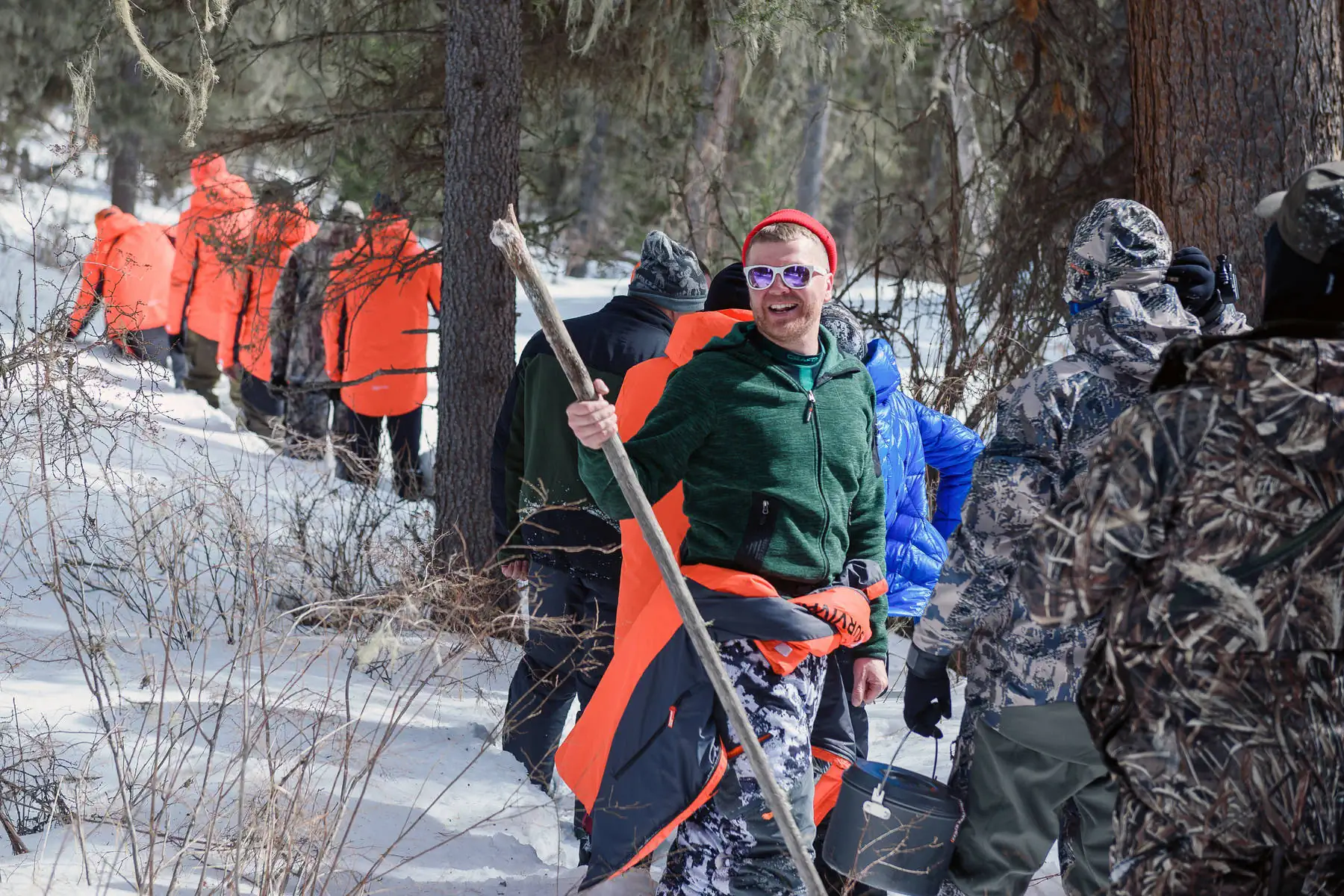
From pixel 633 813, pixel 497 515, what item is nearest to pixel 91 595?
pixel 497 515

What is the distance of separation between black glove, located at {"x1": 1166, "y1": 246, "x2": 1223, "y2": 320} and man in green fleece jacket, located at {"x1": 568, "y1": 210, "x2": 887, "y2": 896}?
0.90 metres

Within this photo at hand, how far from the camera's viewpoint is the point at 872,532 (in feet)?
11.0

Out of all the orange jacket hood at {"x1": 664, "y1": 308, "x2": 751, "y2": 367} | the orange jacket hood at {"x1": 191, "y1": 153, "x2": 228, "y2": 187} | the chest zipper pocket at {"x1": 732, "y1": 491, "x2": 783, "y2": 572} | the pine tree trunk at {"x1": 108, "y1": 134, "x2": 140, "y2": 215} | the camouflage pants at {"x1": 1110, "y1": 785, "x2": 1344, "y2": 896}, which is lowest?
the camouflage pants at {"x1": 1110, "y1": 785, "x2": 1344, "y2": 896}

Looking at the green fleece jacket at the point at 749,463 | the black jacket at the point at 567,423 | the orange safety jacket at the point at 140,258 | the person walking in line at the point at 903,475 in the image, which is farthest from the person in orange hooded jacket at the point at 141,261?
the green fleece jacket at the point at 749,463

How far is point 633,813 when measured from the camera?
3072 millimetres

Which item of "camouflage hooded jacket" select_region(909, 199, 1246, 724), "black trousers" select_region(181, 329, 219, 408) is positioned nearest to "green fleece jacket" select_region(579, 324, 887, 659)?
"camouflage hooded jacket" select_region(909, 199, 1246, 724)

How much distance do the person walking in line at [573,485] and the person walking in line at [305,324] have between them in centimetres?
318

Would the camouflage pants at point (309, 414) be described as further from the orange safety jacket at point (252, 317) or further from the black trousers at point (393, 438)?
the black trousers at point (393, 438)

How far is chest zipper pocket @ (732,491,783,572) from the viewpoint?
309 centimetres

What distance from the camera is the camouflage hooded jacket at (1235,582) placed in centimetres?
189

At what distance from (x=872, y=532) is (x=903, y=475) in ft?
A: 1.48

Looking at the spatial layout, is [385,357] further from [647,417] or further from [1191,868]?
[1191,868]

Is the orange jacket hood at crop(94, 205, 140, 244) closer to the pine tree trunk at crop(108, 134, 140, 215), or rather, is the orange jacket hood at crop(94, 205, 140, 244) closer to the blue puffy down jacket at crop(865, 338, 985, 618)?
the blue puffy down jacket at crop(865, 338, 985, 618)

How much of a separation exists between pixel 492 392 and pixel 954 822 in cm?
366
